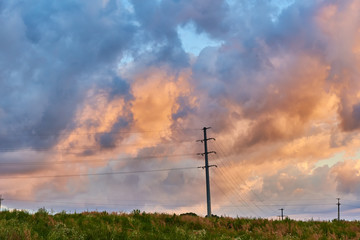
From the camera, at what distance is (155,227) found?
20.3m

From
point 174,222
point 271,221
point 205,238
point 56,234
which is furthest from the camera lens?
point 271,221

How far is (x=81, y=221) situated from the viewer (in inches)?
816

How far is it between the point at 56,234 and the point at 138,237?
3.16 m

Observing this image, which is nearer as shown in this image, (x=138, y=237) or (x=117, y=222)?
(x=138, y=237)

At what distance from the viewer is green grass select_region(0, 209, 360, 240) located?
1619 centimetres

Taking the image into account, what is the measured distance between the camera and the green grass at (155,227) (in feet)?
53.1

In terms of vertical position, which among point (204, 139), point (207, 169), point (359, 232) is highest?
point (204, 139)

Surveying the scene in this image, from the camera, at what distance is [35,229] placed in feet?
56.7

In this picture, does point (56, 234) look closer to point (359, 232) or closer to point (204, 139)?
point (359, 232)

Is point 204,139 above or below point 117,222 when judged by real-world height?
above

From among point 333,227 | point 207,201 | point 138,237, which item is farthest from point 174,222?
point 207,201

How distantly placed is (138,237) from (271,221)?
1269 cm

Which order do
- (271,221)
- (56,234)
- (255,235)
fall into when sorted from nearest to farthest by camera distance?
(56,234), (255,235), (271,221)

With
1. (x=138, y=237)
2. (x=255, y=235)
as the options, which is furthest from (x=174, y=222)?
(x=138, y=237)
